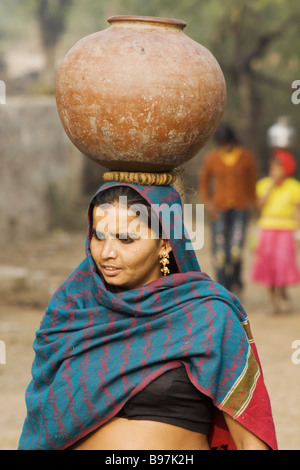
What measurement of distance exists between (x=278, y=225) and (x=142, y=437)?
6.59 m

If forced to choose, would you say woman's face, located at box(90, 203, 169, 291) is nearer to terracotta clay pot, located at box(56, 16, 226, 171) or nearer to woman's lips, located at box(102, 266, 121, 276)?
woman's lips, located at box(102, 266, 121, 276)

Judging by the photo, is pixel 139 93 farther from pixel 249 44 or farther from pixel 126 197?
pixel 249 44

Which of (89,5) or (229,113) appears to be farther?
(89,5)

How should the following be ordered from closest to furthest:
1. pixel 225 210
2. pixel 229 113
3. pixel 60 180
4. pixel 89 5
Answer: pixel 225 210 < pixel 60 180 < pixel 229 113 < pixel 89 5

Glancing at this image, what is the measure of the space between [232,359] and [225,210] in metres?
6.79

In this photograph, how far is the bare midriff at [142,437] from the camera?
94.9 inches

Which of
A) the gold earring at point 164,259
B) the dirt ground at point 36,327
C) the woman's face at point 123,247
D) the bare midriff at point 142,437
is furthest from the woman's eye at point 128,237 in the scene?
the dirt ground at point 36,327

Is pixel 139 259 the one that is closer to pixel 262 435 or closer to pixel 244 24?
pixel 262 435

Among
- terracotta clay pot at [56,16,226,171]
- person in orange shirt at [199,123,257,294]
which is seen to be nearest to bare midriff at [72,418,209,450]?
terracotta clay pot at [56,16,226,171]

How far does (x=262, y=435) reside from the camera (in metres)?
2.42

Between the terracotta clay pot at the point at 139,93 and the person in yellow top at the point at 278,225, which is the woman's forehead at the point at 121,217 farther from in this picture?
the person in yellow top at the point at 278,225

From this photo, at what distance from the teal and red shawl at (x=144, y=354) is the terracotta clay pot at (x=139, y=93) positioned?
6.3 inches

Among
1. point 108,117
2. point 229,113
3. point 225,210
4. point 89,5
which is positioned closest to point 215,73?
→ point 108,117

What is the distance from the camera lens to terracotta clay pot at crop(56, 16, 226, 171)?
93.6 inches
